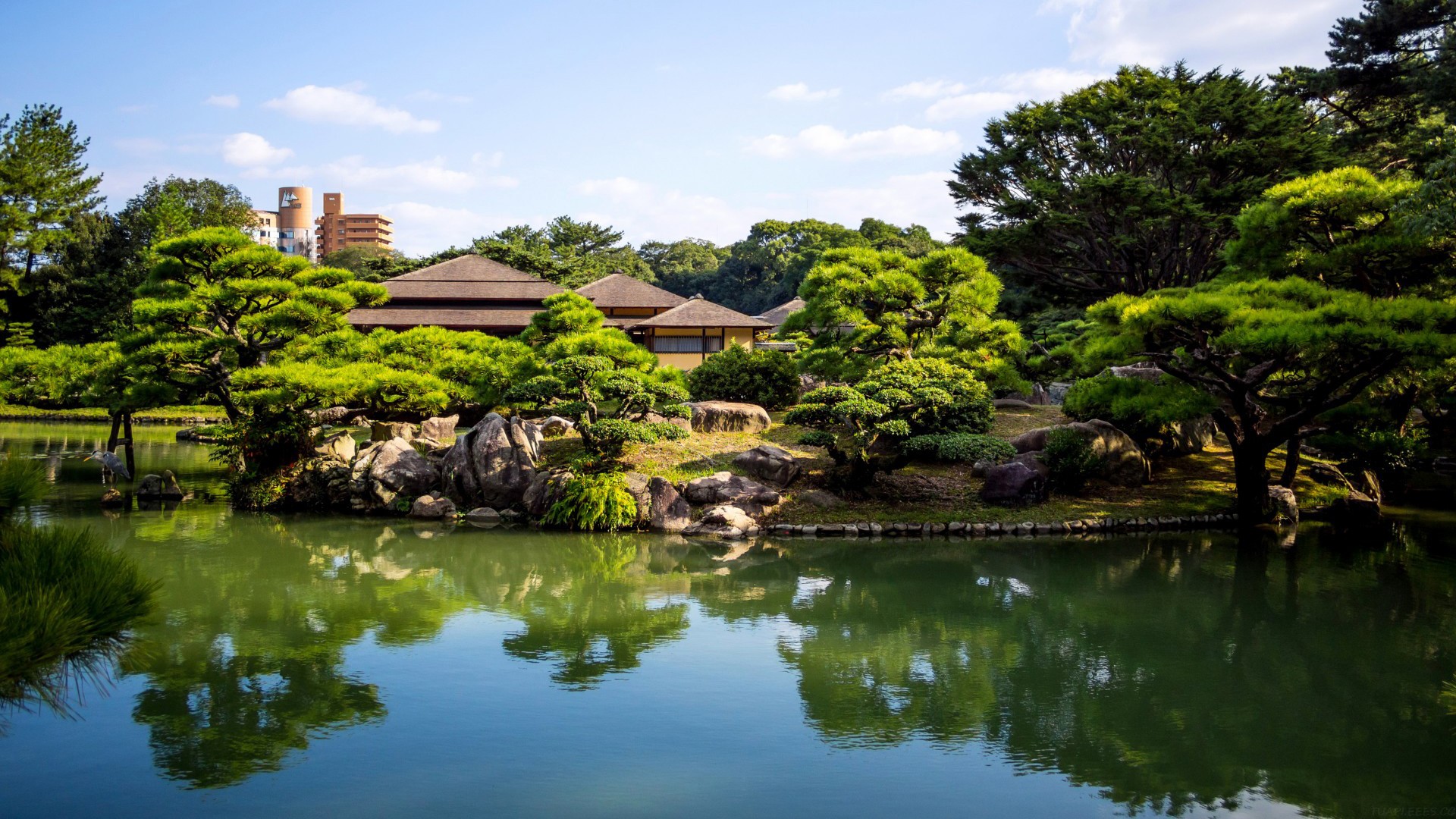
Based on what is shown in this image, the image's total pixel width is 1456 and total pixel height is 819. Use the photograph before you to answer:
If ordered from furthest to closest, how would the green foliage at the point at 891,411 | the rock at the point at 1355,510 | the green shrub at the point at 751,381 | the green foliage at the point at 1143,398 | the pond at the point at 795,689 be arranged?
the green shrub at the point at 751,381
the rock at the point at 1355,510
the green foliage at the point at 891,411
the green foliage at the point at 1143,398
the pond at the point at 795,689

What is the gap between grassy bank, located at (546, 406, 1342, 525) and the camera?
12.7m

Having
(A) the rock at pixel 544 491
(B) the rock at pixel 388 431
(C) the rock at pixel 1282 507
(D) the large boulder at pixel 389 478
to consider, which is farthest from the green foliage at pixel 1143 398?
(B) the rock at pixel 388 431

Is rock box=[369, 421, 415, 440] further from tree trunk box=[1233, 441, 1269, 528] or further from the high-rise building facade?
the high-rise building facade

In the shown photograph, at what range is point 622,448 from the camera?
13906mm

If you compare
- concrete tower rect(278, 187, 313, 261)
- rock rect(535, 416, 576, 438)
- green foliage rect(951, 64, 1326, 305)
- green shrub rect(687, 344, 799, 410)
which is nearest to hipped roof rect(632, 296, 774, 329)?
green foliage rect(951, 64, 1326, 305)

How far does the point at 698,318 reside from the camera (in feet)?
87.2

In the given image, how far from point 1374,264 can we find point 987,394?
5106 millimetres

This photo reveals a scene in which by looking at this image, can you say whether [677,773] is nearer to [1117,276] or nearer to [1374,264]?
[1374,264]

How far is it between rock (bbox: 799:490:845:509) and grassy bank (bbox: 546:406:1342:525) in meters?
0.02

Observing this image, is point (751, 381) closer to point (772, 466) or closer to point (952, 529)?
point (772, 466)

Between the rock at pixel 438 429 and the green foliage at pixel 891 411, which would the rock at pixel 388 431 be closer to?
the rock at pixel 438 429

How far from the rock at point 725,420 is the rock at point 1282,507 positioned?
24.7 ft

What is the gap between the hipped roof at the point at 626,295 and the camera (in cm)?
2945

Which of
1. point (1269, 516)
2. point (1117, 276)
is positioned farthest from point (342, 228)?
point (1269, 516)
